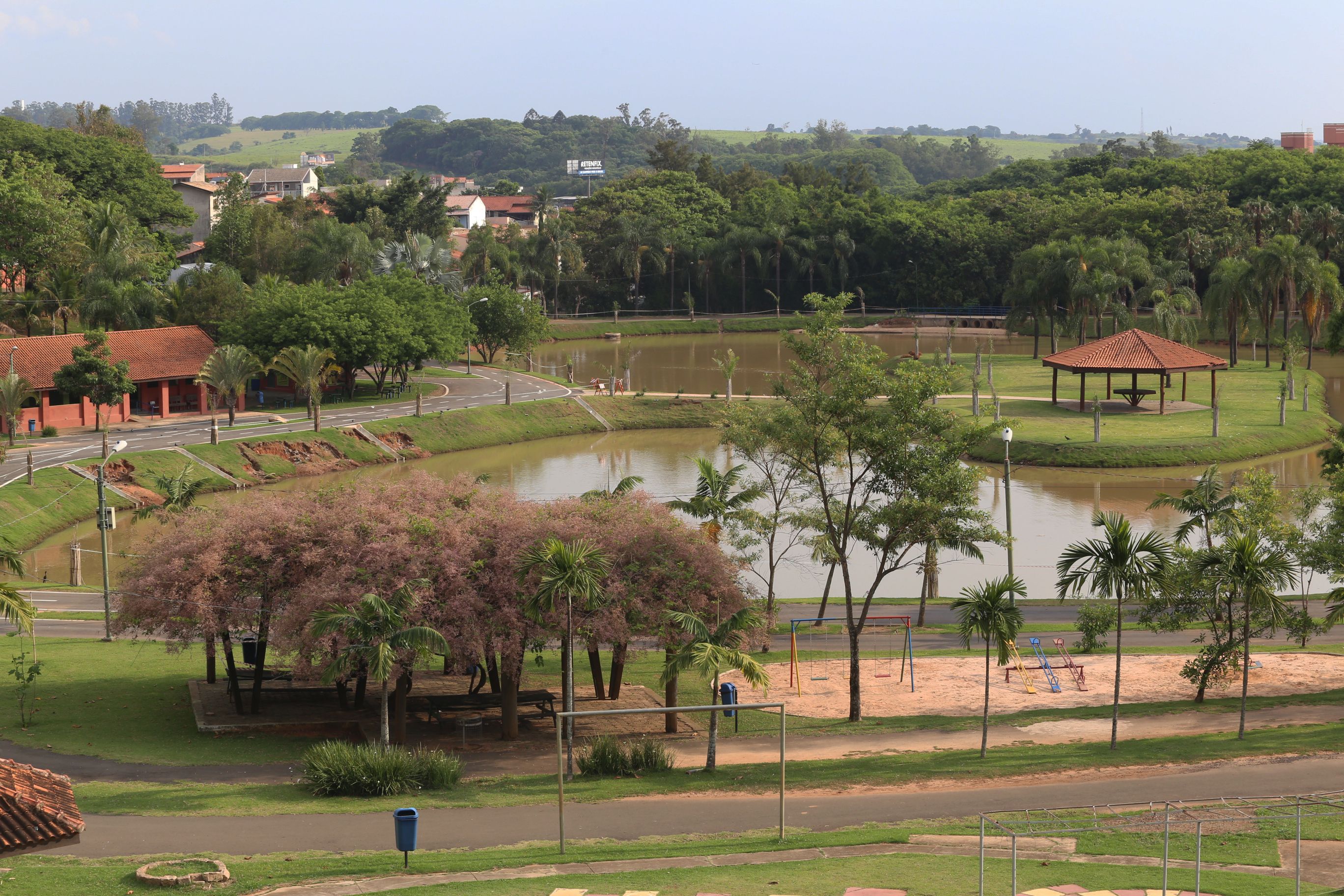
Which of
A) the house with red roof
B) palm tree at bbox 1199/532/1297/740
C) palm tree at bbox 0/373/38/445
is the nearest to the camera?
palm tree at bbox 1199/532/1297/740

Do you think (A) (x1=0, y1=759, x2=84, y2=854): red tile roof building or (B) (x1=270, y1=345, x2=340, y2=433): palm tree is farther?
(B) (x1=270, y1=345, x2=340, y2=433): palm tree

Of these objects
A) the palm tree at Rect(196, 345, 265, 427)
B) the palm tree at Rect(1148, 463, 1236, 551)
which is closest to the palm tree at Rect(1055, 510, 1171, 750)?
the palm tree at Rect(1148, 463, 1236, 551)

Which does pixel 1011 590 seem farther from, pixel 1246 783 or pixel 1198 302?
pixel 1198 302

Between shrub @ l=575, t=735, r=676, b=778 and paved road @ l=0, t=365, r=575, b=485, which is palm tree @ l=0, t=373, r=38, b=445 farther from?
shrub @ l=575, t=735, r=676, b=778

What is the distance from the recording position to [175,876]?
59.0 feet

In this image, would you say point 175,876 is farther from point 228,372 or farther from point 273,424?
point 228,372

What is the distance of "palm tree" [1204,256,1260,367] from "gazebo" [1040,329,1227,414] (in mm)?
15994

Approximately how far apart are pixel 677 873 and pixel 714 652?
6741mm

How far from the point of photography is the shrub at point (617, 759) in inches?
1009

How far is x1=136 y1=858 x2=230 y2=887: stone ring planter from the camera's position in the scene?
58.4 feet

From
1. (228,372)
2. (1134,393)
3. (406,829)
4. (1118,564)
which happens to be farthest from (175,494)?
(1134,393)

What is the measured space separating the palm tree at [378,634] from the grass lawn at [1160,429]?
108 feet

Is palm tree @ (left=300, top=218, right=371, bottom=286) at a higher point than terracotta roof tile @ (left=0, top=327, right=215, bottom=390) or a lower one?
higher

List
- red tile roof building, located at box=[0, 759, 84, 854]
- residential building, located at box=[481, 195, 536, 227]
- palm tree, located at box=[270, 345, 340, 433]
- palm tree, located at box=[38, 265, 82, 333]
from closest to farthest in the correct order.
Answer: red tile roof building, located at box=[0, 759, 84, 854], palm tree, located at box=[270, 345, 340, 433], palm tree, located at box=[38, 265, 82, 333], residential building, located at box=[481, 195, 536, 227]
